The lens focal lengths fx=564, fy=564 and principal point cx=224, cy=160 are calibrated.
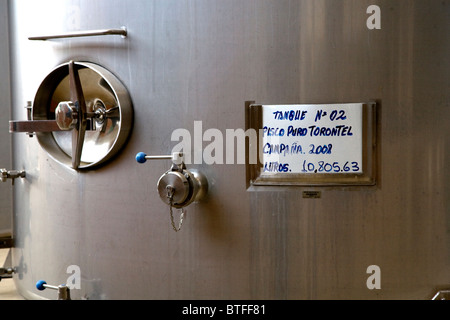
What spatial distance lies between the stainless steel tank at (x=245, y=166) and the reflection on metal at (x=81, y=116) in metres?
0.03

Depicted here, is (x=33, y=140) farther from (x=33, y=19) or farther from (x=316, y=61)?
(x=316, y=61)

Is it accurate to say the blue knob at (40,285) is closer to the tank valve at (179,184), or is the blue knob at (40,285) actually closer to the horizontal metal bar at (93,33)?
the tank valve at (179,184)

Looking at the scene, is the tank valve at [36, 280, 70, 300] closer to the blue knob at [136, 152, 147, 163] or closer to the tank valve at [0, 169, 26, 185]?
the tank valve at [0, 169, 26, 185]

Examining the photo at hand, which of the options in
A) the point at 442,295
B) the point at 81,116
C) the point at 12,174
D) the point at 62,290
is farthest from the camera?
the point at 12,174

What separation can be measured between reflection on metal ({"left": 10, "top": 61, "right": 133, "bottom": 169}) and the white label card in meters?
0.44

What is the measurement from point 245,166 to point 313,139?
207 mm

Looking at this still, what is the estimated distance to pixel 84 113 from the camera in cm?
168

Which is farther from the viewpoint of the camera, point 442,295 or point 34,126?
point 34,126

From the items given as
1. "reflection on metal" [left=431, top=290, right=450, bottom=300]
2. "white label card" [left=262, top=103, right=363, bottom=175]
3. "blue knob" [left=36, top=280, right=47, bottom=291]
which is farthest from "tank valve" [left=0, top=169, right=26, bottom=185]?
"reflection on metal" [left=431, top=290, right=450, bottom=300]

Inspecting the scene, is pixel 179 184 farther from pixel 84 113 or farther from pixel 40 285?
pixel 40 285

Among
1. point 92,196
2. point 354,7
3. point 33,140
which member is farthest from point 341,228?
point 33,140

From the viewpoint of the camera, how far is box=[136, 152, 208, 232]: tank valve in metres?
1.58

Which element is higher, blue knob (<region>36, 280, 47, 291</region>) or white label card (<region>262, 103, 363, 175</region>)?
white label card (<region>262, 103, 363, 175</region>)

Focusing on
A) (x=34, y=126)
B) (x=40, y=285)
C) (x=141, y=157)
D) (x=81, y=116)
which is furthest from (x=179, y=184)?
(x=40, y=285)
